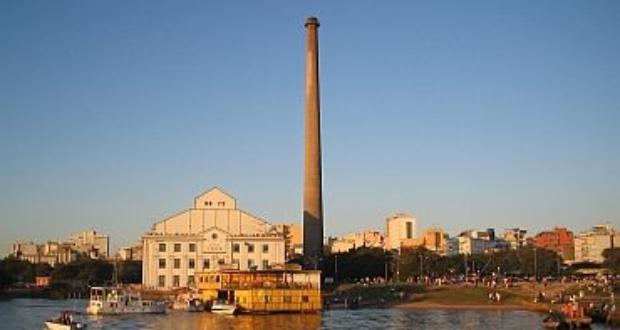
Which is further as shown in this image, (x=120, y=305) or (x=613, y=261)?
(x=613, y=261)

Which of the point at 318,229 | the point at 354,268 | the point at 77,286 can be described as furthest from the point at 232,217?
the point at 77,286

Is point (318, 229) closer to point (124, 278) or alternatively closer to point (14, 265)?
point (124, 278)

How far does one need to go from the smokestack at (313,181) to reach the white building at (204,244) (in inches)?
292

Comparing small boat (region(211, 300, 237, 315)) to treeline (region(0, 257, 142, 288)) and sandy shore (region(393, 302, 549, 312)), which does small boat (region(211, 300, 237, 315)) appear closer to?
sandy shore (region(393, 302, 549, 312))

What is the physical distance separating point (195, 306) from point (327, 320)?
71.7ft

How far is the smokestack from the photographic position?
11238cm

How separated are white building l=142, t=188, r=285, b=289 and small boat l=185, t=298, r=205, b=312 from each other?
899 inches

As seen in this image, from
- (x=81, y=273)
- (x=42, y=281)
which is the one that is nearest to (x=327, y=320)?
(x=81, y=273)

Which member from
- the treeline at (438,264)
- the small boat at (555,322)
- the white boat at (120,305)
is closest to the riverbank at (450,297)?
the small boat at (555,322)

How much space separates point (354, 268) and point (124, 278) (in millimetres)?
54270

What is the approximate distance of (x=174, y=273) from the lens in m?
117

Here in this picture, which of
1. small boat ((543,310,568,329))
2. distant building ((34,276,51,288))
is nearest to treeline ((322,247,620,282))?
distant building ((34,276,51,288))

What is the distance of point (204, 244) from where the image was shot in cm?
11800

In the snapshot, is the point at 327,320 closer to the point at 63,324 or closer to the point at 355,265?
the point at 63,324
